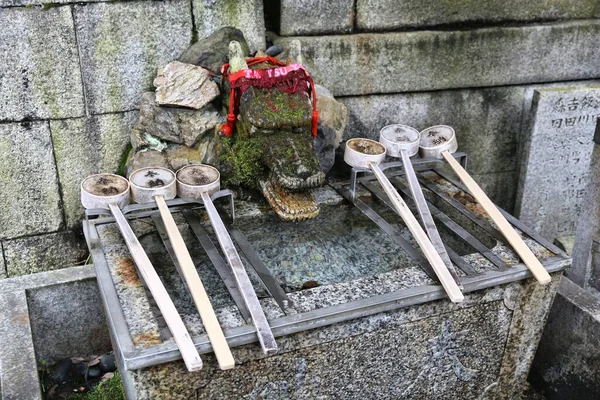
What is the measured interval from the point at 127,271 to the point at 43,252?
6.71 ft

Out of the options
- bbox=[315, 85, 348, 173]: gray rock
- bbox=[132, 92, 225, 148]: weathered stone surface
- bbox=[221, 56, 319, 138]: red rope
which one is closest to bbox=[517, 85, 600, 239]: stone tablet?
bbox=[315, 85, 348, 173]: gray rock

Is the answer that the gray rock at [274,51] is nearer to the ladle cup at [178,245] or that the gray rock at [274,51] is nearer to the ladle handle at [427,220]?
the ladle handle at [427,220]

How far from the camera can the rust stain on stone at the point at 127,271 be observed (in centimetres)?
341

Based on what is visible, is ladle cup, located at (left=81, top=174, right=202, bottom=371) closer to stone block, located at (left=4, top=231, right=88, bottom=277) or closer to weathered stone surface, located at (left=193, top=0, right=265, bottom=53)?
stone block, located at (left=4, top=231, right=88, bottom=277)

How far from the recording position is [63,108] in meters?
4.74

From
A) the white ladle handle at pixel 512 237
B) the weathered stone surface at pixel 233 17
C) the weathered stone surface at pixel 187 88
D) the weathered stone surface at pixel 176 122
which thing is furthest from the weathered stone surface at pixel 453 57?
the white ladle handle at pixel 512 237

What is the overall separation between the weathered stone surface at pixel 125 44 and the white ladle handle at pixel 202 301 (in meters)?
1.63

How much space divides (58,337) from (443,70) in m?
3.94

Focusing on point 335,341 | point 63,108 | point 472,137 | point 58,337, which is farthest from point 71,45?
point 472,137

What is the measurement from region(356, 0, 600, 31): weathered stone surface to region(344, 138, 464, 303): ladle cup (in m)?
1.28

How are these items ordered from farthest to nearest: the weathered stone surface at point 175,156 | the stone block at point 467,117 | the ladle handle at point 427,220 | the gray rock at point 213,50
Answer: the stone block at point 467,117 → the gray rock at point 213,50 → the weathered stone surface at point 175,156 → the ladle handle at point 427,220

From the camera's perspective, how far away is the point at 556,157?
19.8 feet

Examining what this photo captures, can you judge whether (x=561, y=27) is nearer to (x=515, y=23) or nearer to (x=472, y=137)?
(x=515, y=23)

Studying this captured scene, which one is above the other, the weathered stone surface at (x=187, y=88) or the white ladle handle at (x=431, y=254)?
the weathered stone surface at (x=187, y=88)
